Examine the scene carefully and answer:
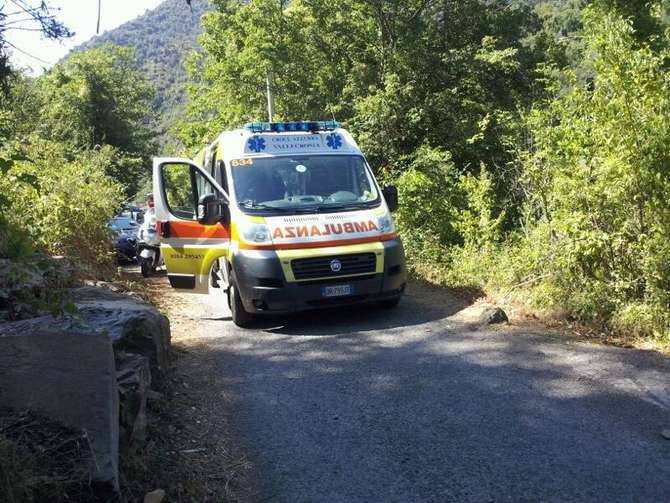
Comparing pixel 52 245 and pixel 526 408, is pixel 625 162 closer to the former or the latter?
pixel 526 408

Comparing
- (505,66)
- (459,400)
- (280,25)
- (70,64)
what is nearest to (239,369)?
(459,400)

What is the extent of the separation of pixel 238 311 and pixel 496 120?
10.8m

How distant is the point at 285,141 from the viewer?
9.33 metres

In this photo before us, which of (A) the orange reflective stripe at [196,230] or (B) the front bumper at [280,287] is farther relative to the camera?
(A) the orange reflective stripe at [196,230]

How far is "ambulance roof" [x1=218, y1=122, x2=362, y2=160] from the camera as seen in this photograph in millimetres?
9109

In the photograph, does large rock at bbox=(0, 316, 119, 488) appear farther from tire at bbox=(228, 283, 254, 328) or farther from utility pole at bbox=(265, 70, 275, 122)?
utility pole at bbox=(265, 70, 275, 122)

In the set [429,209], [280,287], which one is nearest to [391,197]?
[280,287]

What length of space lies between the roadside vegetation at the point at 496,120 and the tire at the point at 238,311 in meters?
3.56

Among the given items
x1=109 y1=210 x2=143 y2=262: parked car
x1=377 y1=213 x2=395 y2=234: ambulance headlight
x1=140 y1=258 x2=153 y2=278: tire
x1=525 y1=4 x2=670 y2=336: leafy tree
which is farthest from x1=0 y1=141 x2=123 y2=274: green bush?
x1=525 y1=4 x2=670 y2=336: leafy tree

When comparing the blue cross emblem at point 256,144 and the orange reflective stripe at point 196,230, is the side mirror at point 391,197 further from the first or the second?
the orange reflective stripe at point 196,230

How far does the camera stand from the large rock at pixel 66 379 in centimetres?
363

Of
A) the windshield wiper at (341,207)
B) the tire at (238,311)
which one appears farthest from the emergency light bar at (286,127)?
the tire at (238,311)

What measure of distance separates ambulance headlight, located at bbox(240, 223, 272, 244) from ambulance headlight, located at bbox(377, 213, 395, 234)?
1.46m

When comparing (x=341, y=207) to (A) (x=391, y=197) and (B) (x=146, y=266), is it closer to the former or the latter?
(A) (x=391, y=197)
